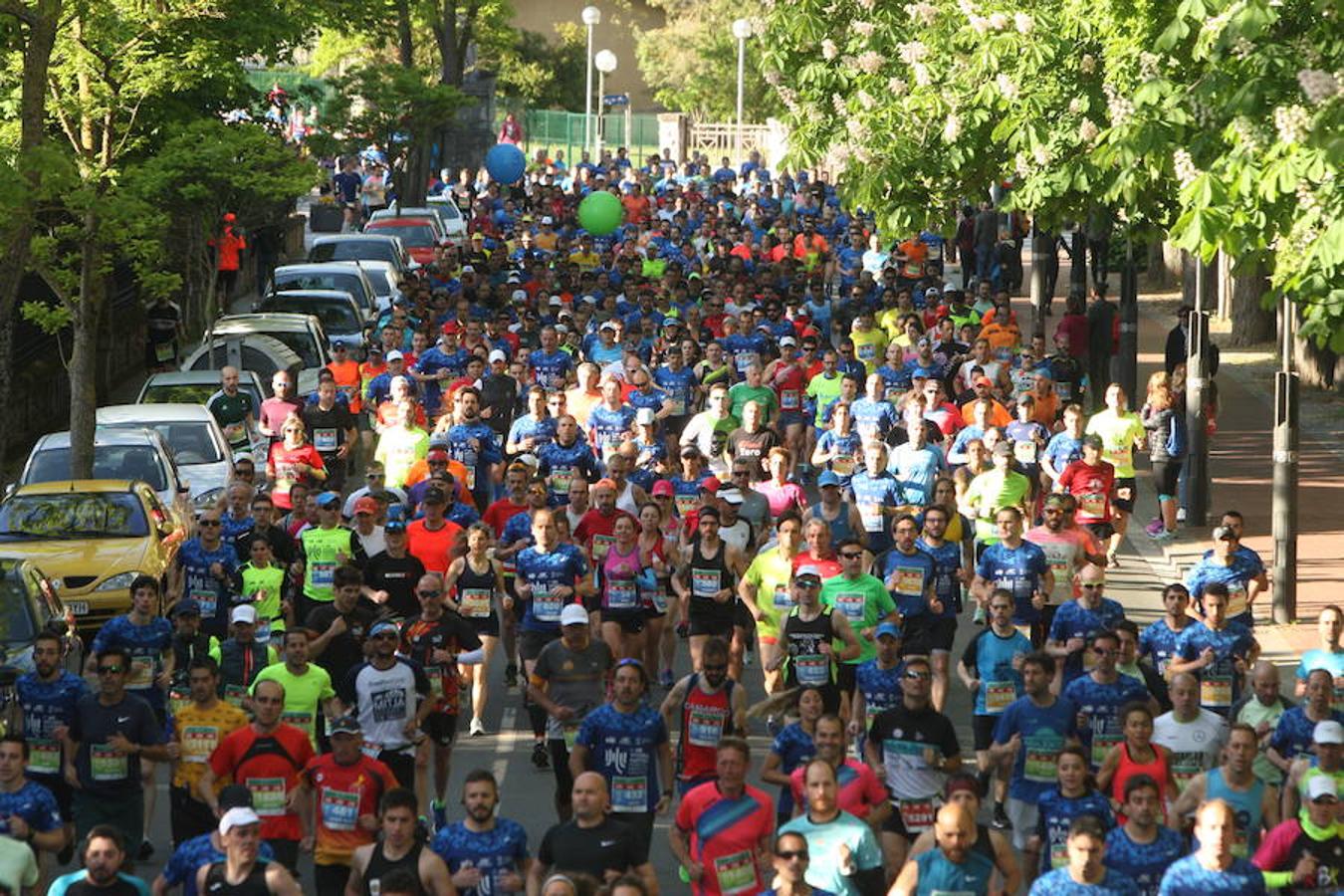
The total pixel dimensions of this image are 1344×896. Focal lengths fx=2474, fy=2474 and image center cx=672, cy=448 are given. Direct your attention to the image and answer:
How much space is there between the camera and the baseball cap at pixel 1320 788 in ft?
37.2

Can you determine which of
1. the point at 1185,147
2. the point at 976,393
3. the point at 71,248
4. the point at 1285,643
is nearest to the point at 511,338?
the point at 71,248

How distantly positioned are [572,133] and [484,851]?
224 feet

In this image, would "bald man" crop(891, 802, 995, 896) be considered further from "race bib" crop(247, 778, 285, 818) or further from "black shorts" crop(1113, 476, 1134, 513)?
"black shorts" crop(1113, 476, 1134, 513)

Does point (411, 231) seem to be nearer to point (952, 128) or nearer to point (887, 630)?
point (952, 128)

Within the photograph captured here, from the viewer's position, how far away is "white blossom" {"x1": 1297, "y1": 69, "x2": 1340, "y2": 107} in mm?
11875

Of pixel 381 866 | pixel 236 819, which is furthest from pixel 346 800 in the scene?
pixel 236 819

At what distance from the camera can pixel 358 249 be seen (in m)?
38.7

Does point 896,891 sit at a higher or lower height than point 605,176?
lower

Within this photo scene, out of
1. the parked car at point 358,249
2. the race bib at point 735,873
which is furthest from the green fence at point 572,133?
the race bib at point 735,873

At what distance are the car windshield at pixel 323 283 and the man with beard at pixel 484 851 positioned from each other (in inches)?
868

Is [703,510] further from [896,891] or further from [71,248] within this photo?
[71,248]

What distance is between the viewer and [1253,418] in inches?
1236

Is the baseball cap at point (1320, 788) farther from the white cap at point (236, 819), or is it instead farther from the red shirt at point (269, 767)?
the red shirt at point (269, 767)

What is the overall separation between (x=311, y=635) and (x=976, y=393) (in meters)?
8.64
